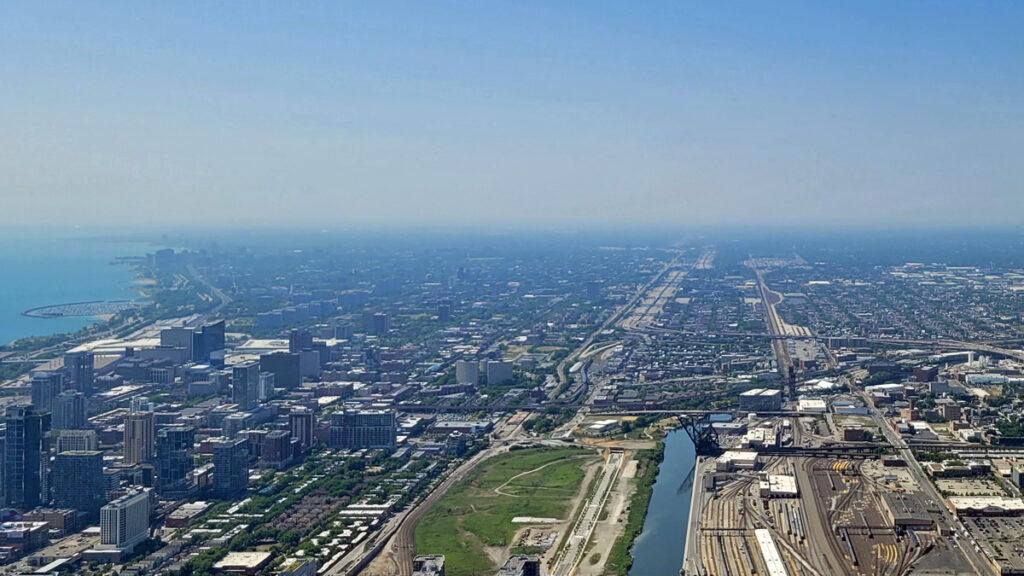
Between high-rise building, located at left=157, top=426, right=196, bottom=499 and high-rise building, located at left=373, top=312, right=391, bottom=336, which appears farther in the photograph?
high-rise building, located at left=373, top=312, right=391, bottom=336

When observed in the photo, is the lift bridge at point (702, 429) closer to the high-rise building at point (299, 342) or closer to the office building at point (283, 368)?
the office building at point (283, 368)

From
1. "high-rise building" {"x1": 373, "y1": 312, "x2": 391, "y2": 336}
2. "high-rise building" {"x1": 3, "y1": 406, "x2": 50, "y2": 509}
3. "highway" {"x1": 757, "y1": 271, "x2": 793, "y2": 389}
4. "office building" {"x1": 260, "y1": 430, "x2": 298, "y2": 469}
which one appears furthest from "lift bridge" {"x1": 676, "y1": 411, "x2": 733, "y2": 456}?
"high-rise building" {"x1": 373, "y1": 312, "x2": 391, "y2": 336}

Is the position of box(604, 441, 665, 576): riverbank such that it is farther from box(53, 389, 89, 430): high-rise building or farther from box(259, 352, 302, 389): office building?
box(53, 389, 89, 430): high-rise building

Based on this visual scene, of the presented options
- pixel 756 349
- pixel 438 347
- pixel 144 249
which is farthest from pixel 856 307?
pixel 144 249

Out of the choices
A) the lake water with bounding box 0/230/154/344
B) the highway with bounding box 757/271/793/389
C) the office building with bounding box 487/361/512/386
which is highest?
the highway with bounding box 757/271/793/389

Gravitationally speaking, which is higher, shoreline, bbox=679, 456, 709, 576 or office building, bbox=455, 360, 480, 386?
office building, bbox=455, 360, 480, 386

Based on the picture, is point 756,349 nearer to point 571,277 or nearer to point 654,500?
point 654,500

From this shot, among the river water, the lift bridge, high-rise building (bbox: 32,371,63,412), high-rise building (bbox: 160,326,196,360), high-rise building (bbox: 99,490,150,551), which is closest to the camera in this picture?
the river water

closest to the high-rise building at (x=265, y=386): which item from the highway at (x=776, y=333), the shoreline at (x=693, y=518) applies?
the shoreline at (x=693, y=518)
